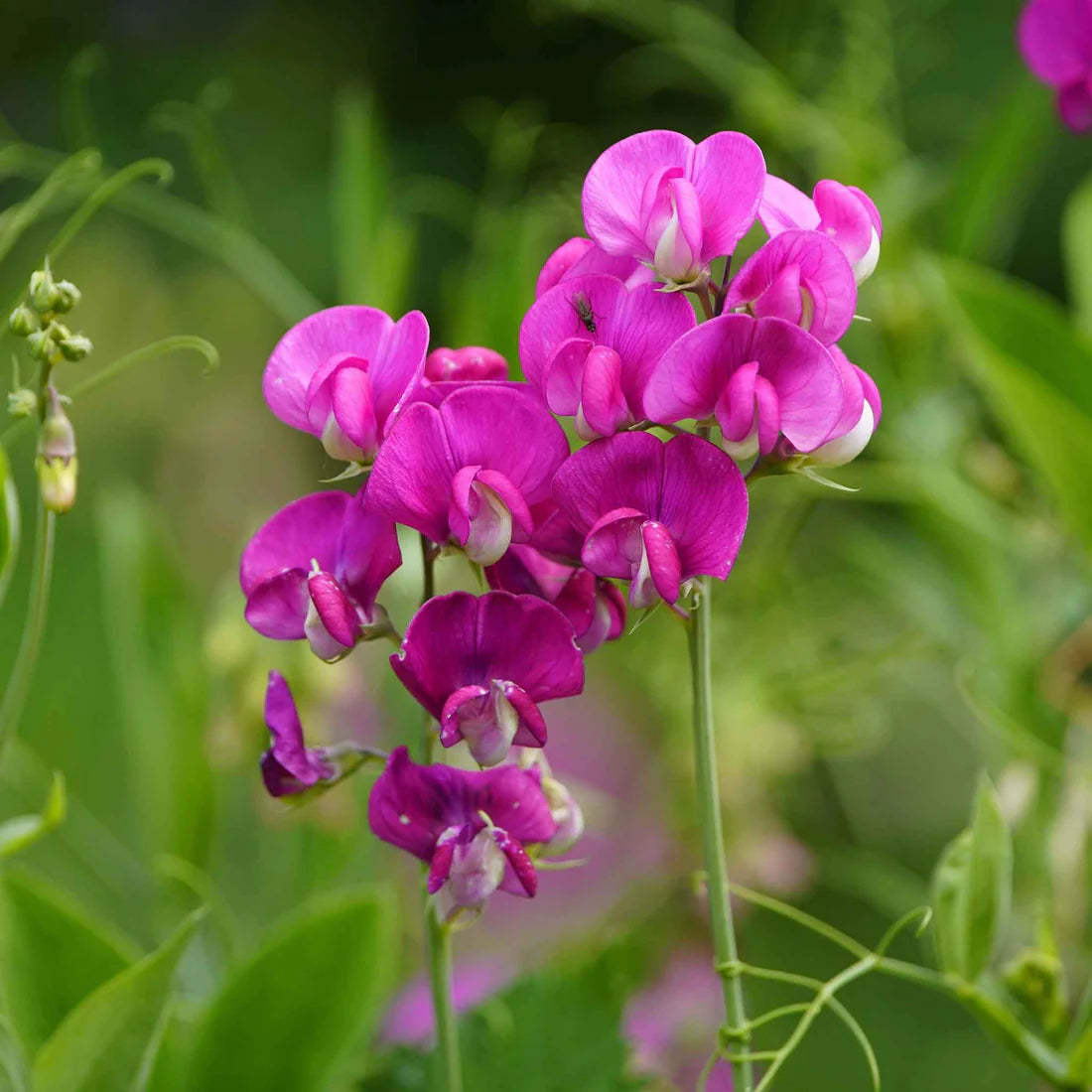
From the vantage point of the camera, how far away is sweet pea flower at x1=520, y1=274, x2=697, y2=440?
11.4 inches

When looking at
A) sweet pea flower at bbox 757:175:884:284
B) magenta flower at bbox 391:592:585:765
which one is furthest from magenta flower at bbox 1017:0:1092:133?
magenta flower at bbox 391:592:585:765

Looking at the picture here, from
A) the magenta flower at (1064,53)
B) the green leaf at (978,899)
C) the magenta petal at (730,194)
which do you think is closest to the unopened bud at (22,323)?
the magenta petal at (730,194)

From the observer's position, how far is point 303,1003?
1.49 ft

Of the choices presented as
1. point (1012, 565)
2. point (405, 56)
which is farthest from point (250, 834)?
point (405, 56)

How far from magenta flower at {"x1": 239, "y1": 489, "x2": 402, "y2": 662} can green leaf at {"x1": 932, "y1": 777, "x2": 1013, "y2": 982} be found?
177mm

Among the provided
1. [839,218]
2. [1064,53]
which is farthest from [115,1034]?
[1064,53]

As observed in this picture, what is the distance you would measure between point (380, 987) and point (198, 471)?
3.24 feet

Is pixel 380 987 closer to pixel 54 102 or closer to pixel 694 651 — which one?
pixel 694 651

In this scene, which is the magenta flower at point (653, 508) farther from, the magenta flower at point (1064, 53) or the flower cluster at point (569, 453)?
the magenta flower at point (1064, 53)

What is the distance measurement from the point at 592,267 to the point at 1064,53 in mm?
281

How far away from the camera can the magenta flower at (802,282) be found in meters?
0.29

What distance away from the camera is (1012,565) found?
0.77 meters

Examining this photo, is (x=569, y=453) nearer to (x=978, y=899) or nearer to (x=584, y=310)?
(x=584, y=310)

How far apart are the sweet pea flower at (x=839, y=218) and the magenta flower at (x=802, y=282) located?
0.02 metres
